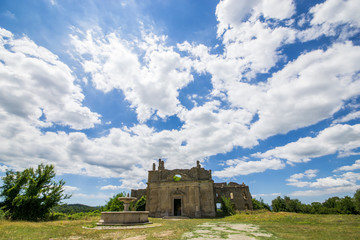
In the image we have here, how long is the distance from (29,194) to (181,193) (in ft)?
60.8

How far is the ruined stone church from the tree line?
1458 cm

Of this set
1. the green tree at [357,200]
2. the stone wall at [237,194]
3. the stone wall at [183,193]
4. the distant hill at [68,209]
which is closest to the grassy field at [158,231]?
the distant hill at [68,209]

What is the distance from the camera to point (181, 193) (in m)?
27.5

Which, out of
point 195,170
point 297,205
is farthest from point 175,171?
point 297,205

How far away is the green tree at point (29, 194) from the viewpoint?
1555 cm

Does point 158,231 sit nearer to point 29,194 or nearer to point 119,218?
point 119,218

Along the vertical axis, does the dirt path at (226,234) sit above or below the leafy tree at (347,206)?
below

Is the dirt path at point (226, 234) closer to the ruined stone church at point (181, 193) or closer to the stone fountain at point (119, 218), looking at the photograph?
the stone fountain at point (119, 218)

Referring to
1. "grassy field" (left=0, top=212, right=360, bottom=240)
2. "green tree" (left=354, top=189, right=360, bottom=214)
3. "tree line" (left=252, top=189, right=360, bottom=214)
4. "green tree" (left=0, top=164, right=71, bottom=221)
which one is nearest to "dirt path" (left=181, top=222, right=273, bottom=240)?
"grassy field" (left=0, top=212, right=360, bottom=240)

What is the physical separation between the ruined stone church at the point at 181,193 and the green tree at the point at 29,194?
46.4 feet

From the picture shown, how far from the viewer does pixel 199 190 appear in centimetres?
2745

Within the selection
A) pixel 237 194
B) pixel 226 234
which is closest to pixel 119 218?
pixel 226 234

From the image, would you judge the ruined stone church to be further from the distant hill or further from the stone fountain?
the stone fountain

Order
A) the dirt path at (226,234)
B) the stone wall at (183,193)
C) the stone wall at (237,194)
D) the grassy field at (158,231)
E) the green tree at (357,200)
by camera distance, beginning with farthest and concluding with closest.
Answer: the stone wall at (237,194)
the stone wall at (183,193)
the green tree at (357,200)
the grassy field at (158,231)
the dirt path at (226,234)
